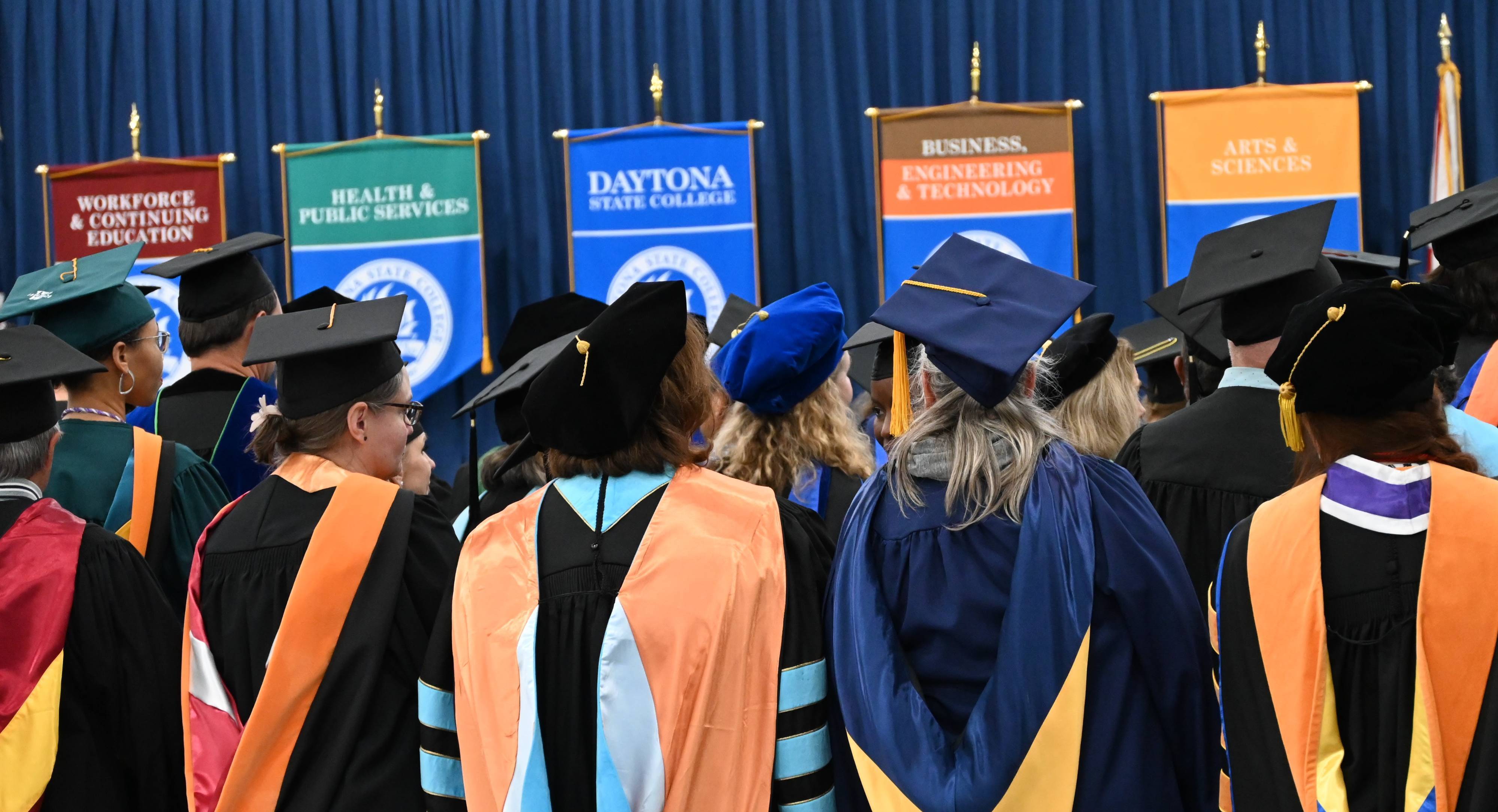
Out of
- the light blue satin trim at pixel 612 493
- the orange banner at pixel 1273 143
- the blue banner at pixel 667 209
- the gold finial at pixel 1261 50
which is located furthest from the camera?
the blue banner at pixel 667 209

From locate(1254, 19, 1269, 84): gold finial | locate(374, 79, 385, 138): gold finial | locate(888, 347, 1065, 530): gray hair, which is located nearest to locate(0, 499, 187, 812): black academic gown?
locate(888, 347, 1065, 530): gray hair

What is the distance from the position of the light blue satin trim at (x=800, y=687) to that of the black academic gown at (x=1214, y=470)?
0.91 m

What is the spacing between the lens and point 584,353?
203 cm

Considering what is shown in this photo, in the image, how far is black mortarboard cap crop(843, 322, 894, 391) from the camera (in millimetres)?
3496

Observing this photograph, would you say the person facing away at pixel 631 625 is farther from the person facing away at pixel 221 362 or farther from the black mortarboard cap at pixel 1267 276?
the person facing away at pixel 221 362

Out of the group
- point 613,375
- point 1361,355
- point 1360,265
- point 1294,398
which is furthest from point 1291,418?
point 1360,265

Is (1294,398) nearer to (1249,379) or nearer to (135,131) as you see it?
(1249,379)

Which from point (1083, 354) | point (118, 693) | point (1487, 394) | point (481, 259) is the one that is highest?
point (481, 259)

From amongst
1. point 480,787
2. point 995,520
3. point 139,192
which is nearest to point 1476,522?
point 995,520

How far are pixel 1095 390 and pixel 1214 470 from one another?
0.78 m

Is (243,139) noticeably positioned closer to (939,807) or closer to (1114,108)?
(1114,108)

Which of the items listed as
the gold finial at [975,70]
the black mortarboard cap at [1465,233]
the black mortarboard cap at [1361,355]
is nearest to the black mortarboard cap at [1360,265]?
the black mortarboard cap at [1465,233]

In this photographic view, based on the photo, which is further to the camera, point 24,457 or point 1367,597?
point 24,457

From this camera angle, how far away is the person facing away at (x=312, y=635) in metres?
2.19
